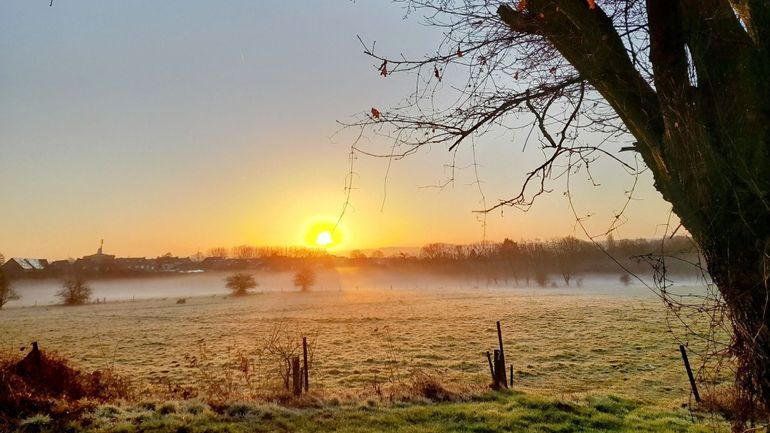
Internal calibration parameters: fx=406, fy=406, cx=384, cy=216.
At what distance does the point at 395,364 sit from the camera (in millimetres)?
17922

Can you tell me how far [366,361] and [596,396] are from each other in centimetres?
1127

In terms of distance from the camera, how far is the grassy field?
7328mm

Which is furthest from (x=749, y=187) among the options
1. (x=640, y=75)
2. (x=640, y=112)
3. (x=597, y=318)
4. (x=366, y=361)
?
(x=597, y=318)

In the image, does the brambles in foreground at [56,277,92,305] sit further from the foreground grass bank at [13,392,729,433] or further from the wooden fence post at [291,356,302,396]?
the foreground grass bank at [13,392,729,433]

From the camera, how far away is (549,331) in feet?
86.6

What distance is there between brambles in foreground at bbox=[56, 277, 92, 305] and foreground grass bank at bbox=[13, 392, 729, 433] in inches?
2633

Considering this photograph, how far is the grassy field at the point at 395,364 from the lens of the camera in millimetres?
7328

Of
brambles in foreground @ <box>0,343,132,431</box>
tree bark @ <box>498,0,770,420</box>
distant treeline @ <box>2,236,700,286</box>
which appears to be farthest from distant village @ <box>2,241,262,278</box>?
tree bark @ <box>498,0,770,420</box>

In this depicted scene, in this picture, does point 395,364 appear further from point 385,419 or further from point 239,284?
point 239,284

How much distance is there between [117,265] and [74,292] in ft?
194

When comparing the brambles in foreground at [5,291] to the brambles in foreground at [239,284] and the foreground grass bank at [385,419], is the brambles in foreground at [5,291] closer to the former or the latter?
the brambles in foreground at [239,284]

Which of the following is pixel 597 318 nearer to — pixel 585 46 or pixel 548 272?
pixel 585 46

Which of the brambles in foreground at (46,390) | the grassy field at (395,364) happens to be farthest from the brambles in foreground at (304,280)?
the brambles in foreground at (46,390)

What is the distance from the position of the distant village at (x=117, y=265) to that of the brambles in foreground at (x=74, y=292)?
32.5 metres
